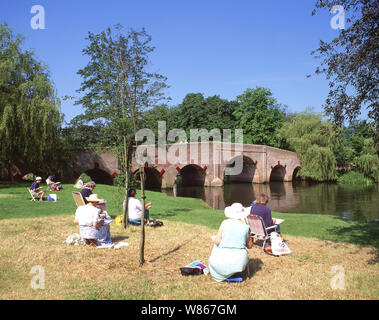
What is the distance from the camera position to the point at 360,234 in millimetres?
8844

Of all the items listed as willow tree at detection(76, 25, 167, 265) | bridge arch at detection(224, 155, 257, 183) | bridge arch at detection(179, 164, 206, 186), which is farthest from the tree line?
bridge arch at detection(179, 164, 206, 186)

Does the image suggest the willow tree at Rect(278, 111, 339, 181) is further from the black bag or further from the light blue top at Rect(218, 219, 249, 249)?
the black bag

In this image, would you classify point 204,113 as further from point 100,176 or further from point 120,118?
point 120,118

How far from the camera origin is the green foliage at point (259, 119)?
43.8 metres

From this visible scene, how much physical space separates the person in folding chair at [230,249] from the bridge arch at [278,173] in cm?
3774

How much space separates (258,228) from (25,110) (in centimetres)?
1649

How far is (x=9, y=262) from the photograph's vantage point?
5695 millimetres

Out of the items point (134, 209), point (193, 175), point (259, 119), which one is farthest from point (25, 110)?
point (259, 119)

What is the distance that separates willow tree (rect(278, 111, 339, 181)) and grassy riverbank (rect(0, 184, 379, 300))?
28307 millimetres

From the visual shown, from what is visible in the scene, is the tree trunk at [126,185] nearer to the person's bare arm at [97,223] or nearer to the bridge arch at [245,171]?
the person's bare arm at [97,223]

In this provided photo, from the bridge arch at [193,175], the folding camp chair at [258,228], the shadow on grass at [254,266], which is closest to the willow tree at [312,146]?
the bridge arch at [193,175]

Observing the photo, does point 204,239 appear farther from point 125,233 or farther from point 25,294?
point 25,294

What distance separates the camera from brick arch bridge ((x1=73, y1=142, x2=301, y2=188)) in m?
29.5
